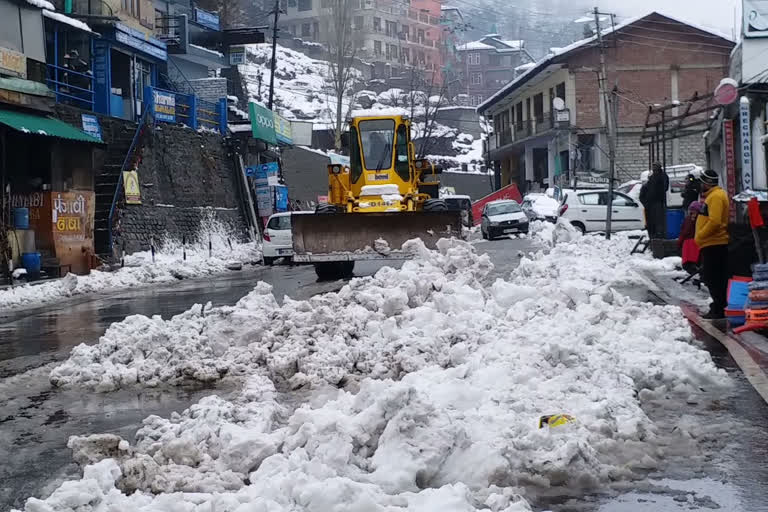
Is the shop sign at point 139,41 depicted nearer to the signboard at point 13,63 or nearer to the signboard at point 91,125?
the signboard at point 91,125

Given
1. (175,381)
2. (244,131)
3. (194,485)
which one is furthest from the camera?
(244,131)

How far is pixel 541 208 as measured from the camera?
40750 millimetres

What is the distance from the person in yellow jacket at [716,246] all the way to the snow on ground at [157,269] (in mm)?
11866

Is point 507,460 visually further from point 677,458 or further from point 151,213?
point 151,213

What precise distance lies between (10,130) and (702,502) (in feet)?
68.9

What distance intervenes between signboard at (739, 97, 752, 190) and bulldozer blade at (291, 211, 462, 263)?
216 inches

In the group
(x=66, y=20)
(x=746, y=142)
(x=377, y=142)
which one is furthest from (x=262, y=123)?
(x=746, y=142)

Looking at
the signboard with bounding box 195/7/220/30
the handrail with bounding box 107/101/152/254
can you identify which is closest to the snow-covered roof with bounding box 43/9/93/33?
the handrail with bounding box 107/101/152/254

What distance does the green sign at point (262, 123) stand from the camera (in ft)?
126

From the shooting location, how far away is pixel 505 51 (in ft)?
387

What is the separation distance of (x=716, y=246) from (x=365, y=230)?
852 cm

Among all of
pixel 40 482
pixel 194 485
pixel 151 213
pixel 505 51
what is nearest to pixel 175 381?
pixel 40 482

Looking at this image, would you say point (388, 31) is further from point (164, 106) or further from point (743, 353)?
point (743, 353)

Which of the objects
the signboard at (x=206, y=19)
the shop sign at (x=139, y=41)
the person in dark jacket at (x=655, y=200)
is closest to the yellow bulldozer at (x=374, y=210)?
the person in dark jacket at (x=655, y=200)
